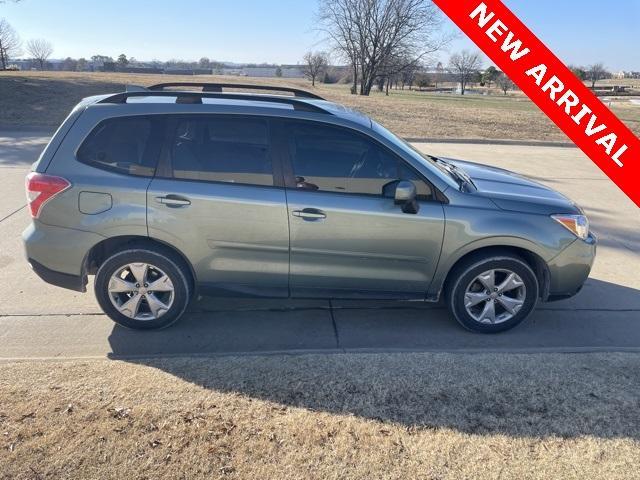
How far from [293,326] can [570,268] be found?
7.45ft

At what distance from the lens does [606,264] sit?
5320 millimetres

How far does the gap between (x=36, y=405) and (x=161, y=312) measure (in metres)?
1.06

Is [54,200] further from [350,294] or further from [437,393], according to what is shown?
[437,393]

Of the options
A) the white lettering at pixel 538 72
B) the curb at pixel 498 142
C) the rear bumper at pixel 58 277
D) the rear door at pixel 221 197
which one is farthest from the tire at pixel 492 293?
the curb at pixel 498 142

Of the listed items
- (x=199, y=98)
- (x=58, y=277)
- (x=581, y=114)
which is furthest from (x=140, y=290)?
→ (x=581, y=114)

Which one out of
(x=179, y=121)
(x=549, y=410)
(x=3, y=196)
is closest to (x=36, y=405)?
(x=179, y=121)

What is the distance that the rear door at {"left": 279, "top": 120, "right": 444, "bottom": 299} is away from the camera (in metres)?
3.48

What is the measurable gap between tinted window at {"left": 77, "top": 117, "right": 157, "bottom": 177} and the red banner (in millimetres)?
3538

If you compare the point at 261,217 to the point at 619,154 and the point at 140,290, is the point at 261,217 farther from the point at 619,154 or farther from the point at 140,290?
the point at 619,154

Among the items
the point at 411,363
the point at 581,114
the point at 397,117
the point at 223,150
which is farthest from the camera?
the point at 397,117

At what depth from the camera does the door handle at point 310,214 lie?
346 centimetres

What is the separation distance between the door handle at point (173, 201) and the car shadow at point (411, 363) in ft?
3.39

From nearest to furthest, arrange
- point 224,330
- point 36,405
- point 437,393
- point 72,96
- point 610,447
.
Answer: point 610,447 < point 36,405 < point 437,393 < point 224,330 < point 72,96

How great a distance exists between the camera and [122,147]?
3516 mm
